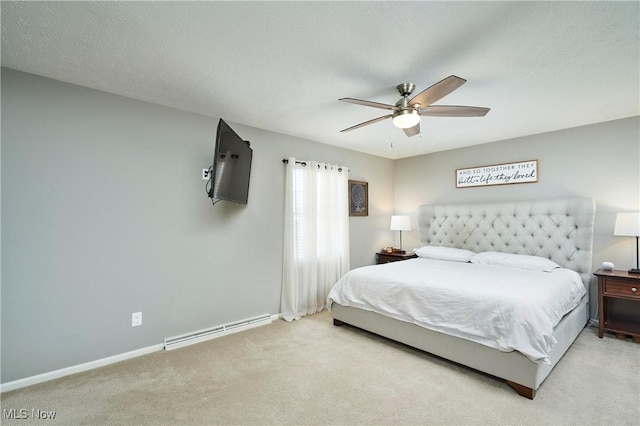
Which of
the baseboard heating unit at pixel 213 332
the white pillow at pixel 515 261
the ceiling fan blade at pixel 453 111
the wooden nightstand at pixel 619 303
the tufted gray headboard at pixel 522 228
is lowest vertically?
the baseboard heating unit at pixel 213 332

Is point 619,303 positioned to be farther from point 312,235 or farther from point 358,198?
point 312,235

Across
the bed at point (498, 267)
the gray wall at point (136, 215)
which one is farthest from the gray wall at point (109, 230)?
the bed at point (498, 267)

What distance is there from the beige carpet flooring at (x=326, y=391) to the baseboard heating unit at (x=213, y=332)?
0.34ft

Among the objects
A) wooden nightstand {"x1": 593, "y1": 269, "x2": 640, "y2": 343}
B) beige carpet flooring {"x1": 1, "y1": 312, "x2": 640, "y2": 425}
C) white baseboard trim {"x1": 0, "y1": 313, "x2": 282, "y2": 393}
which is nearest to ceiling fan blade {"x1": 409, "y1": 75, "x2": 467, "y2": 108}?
beige carpet flooring {"x1": 1, "y1": 312, "x2": 640, "y2": 425}

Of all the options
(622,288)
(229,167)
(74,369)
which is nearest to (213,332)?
(74,369)

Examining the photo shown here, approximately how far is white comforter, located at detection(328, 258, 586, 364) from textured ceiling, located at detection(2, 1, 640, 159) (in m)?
1.74

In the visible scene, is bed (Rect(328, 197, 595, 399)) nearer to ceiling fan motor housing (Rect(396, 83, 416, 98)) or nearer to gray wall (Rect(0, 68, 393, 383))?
gray wall (Rect(0, 68, 393, 383))

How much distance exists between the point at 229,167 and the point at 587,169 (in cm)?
418

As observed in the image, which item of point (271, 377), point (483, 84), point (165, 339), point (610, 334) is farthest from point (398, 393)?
point (610, 334)

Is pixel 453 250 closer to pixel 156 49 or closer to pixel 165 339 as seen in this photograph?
pixel 165 339

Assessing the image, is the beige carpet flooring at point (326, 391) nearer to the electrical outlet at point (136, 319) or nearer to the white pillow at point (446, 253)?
the electrical outlet at point (136, 319)

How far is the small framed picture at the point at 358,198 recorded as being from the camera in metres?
4.81

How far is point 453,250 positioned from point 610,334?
71.9 inches

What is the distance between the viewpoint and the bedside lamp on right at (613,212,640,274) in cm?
302
